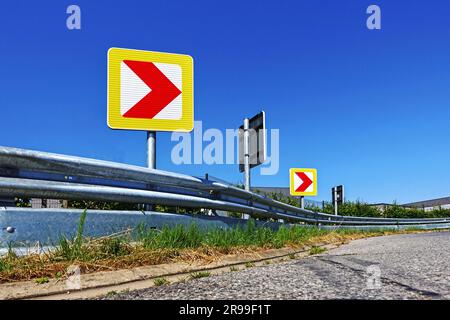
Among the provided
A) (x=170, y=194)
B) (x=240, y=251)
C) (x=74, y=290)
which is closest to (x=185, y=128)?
(x=170, y=194)

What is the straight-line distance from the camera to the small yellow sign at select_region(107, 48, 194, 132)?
5992 millimetres

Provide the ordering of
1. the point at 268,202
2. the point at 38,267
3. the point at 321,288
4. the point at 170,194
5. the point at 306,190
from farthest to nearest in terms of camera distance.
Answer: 1. the point at 306,190
2. the point at 268,202
3. the point at 170,194
4. the point at 38,267
5. the point at 321,288

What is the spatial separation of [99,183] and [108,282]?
4.66ft

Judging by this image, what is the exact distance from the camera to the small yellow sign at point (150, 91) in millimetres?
5992

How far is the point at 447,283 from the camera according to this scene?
315 cm

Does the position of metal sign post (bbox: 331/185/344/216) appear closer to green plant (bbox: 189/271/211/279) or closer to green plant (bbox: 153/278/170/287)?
green plant (bbox: 189/271/211/279)

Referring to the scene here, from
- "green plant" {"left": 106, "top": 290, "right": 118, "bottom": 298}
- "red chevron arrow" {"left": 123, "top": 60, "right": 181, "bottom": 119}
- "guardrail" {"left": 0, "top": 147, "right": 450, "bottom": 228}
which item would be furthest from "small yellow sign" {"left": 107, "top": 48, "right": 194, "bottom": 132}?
"green plant" {"left": 106, "top": 290, "right": 118, "bottom": 298}

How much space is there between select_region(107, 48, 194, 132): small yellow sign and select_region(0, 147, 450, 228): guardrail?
992 millimetres

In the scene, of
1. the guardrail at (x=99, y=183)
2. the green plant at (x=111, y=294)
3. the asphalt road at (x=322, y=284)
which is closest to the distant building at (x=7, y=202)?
the guardrail at (x=99, y=183)

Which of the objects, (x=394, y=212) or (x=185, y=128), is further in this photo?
(x=394, y=212)

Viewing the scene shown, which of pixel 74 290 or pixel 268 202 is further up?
pixel 268 202

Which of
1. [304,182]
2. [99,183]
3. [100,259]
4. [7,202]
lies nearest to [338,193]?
[304,182]
